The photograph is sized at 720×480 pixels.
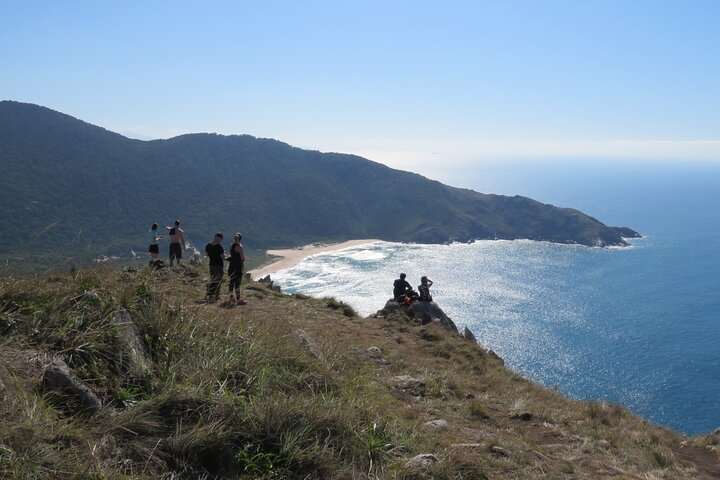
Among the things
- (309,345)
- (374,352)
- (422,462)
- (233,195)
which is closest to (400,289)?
(374,352)

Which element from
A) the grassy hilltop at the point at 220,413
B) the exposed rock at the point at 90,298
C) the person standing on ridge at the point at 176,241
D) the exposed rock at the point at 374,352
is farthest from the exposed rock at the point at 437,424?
the person standing on ridge at the point at 176,241

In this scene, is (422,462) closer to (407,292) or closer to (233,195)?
(407,292)

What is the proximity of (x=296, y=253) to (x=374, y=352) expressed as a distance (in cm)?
11214

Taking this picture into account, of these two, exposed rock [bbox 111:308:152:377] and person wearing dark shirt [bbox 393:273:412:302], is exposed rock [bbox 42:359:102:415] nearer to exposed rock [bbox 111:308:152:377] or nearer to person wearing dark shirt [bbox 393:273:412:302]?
exposed rock [bbox 111:308:152:377]

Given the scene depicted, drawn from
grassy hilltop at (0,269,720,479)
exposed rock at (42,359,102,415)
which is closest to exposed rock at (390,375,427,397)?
grassy hilltop at (0,269,720,479)

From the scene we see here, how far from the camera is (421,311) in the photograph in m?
17.5

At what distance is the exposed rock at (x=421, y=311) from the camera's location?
55.1 ft

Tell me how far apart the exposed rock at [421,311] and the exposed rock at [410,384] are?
7.54 meters

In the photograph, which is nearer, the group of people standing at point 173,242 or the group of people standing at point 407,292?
the group of people standing at point 173,242

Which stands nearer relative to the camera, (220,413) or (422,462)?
(220,413)

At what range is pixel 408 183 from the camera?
172 m

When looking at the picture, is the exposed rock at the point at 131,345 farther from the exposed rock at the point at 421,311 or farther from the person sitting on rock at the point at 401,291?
the person sitting on rock at the point at 401,291

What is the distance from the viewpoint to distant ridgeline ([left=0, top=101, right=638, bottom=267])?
104m

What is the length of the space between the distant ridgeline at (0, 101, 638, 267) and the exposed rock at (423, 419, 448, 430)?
83.3m
